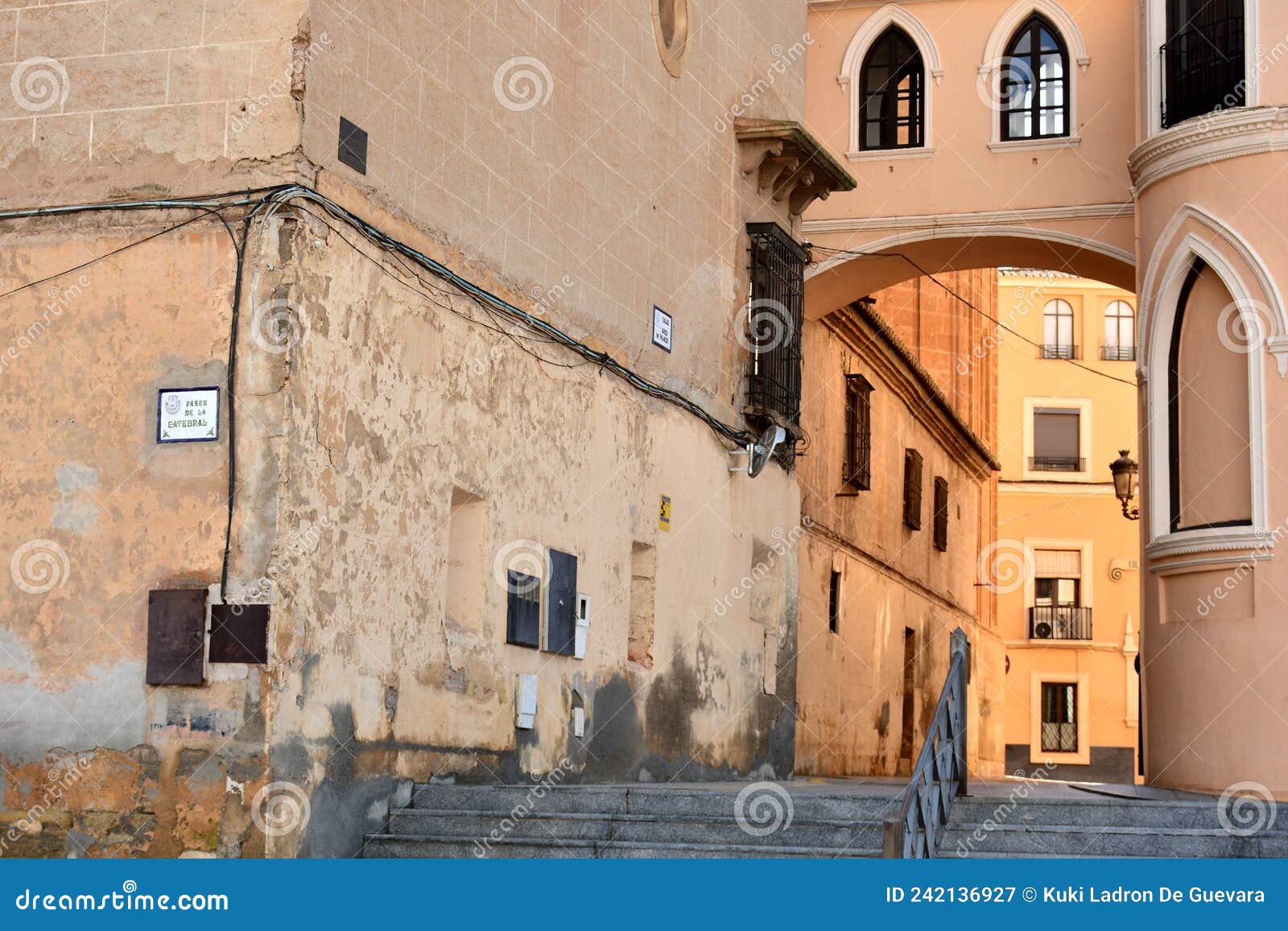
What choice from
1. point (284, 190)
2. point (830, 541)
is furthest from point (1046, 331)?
point (284, 190)

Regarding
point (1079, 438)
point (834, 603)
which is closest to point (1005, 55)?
point (834, 603)

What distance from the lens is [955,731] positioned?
9.80 metres

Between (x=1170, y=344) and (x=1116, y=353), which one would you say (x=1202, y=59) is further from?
(x=1116, y=353)

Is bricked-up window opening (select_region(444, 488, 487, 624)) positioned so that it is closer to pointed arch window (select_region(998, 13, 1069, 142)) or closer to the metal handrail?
the metal handrail

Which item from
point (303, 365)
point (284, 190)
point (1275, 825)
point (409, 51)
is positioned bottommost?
point (1275, 825)

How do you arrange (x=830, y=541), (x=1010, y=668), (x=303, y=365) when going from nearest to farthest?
(x=303, y=365) → (x=830, y=541) → (x=1010, y=668)

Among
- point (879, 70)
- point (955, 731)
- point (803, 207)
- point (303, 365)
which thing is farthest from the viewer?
point (879, 70)

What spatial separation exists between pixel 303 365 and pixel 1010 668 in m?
30.6

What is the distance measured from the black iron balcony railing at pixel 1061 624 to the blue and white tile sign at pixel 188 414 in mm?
30450

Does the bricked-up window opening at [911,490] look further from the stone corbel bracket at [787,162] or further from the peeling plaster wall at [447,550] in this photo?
the peeling plaster wall at [447,550]

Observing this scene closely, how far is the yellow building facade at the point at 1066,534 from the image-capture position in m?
37.0

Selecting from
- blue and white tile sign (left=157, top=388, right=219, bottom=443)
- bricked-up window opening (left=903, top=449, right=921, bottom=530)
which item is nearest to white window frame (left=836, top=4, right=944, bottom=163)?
bricked-up window opening (left=903, top=449, right=921, bottom=530)

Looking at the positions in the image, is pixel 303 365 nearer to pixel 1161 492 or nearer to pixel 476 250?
pixel 476 250

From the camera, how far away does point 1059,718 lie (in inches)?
1469
